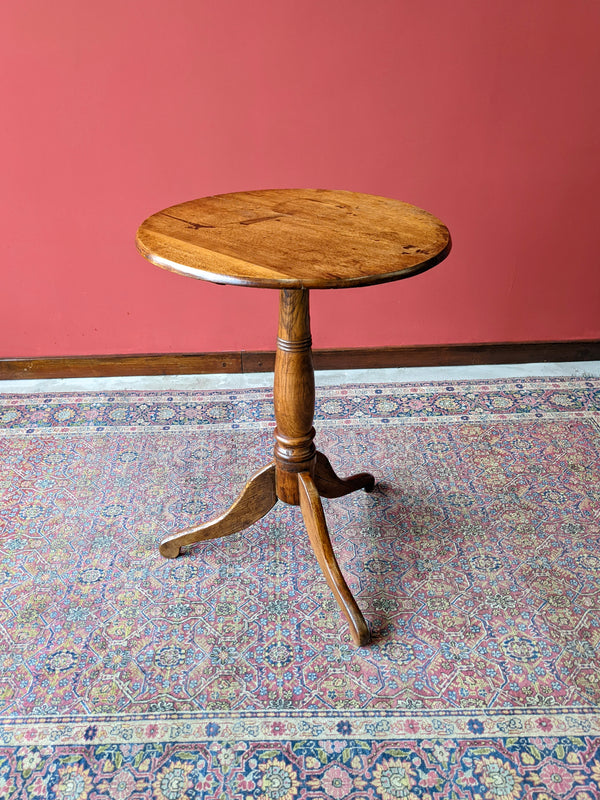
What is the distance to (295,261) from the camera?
1414 mm

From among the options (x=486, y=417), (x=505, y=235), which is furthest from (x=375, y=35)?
(x=486, y=417)

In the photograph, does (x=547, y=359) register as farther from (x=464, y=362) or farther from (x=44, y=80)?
(x=44, y=80)

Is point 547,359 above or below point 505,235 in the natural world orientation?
below

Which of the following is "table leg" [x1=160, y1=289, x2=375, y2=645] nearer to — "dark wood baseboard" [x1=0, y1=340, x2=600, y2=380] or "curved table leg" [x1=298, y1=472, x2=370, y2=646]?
"curved table leg" [x1=298, y1=472, x2=370, y2=646]

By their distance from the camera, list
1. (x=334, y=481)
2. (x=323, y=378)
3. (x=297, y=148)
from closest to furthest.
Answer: (x=334, y=481) → (x=297, y=148) → (x=323, y=378)

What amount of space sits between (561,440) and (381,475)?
0.70 m

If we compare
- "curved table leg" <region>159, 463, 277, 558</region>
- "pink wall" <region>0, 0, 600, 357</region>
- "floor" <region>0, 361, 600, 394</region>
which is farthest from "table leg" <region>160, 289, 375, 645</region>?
"pink wall" <region>0, 0, 600, 357</region>

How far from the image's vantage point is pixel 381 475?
234cm

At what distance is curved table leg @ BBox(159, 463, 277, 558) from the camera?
1926mm

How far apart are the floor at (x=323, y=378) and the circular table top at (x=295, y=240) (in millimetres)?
1161

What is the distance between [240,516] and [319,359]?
118 cm

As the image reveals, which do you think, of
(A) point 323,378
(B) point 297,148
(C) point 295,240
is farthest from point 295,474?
(B) point 297,148

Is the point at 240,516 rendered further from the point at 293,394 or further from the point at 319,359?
the point at 319,359

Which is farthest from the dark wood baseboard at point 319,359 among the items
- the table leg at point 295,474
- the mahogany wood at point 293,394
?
the mahogany wood at point 293,394
